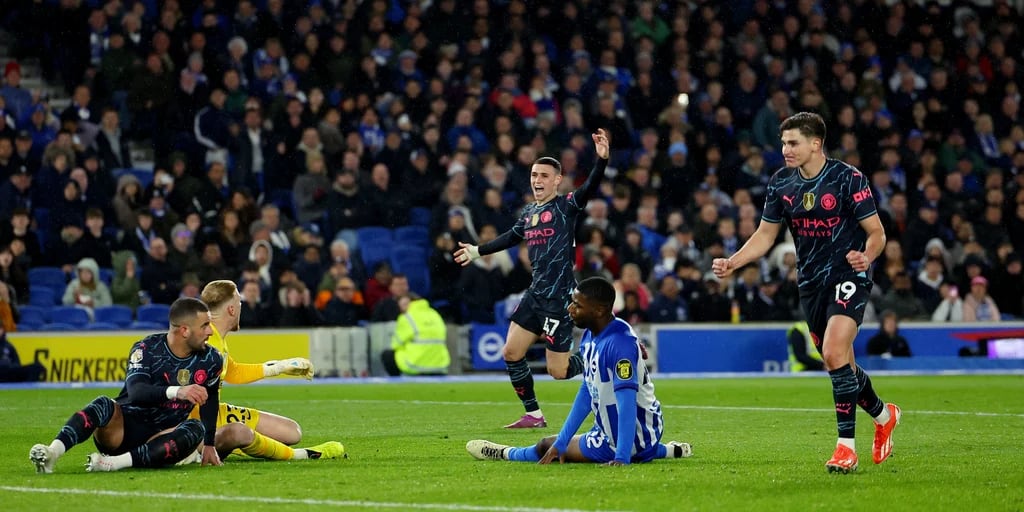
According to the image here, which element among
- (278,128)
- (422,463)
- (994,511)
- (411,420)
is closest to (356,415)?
(411,420)

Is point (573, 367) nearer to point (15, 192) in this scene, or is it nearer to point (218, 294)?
point (218, 294)

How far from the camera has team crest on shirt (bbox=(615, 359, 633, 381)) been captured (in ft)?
29.4

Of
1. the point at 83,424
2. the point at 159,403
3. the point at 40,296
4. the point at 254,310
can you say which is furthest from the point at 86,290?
the point at 83,424

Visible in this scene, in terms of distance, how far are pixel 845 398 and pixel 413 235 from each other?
17051 mm

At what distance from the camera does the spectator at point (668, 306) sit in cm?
2423

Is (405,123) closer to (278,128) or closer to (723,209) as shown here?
(278,128)

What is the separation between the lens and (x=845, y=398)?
9.34 meters

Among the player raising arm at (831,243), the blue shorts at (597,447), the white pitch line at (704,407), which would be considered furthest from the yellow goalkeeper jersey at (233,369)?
the white pitch line at (704,407)

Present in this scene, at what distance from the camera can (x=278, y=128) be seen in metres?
25.8

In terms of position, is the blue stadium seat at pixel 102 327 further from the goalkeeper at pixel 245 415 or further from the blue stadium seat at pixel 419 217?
the goalkeeper at pixel 245 415

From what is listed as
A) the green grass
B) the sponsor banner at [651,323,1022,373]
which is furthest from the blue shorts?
the sponsor banner at [651,323,1022,373]

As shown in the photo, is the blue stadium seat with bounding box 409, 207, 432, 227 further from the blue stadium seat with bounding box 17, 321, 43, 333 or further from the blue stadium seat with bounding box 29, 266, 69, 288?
the blue stadium seat with bounding box 17, 321, 43, 333

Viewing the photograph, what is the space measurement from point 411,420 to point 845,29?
2089 cm

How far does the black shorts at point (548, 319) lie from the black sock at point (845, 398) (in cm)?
427
